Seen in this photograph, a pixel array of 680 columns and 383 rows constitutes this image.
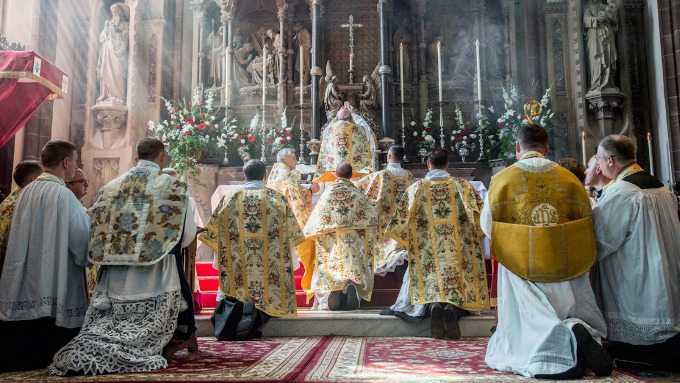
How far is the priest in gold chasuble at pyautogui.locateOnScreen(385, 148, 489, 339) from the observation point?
5316mm

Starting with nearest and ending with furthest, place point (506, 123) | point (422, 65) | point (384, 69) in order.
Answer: point (506, 123), point (384, 69), point (422, 65)

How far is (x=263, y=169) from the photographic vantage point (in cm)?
568

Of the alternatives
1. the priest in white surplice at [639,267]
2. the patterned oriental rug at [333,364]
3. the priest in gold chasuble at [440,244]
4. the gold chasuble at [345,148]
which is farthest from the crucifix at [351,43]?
the priest in white surplice at [639,267]

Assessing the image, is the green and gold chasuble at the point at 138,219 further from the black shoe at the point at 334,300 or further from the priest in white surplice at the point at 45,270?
the black shoe at the point at 334,300

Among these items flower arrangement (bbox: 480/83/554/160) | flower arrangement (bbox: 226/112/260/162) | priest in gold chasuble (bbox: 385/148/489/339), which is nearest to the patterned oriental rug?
priest in gold chasuble (bbox: 385/148/489/339)

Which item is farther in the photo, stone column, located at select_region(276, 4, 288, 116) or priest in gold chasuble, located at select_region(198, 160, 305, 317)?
stone column, located at select_region(276, 4, 288, 116)

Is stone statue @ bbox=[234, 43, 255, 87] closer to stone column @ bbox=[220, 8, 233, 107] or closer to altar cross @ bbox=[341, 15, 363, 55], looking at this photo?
stone column @ bbox=[220, 8, 233, 107]

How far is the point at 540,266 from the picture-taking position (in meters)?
3.70

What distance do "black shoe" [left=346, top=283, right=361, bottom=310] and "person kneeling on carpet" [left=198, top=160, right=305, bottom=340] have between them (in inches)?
25.9

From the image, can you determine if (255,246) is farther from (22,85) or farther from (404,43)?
(404,43)

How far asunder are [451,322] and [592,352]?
187 centimetres

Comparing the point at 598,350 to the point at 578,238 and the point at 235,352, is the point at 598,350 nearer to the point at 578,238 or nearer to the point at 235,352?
the point at 578,238

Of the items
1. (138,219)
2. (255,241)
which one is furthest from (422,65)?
(138,219)

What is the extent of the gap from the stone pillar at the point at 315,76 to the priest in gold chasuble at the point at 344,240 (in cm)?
279
